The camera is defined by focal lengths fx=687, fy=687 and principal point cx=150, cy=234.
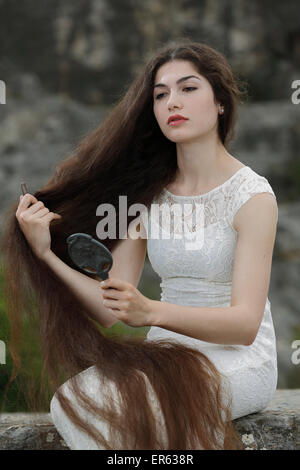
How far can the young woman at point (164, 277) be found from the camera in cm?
183

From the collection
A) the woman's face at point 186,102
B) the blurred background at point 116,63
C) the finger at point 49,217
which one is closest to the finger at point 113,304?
the finger at point 49,217

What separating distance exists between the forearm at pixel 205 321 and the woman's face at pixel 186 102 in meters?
0.60

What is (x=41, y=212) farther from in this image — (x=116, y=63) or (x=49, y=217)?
(x=116, y=63)

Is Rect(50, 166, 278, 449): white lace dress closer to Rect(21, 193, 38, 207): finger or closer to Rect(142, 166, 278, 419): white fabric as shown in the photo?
Rect(142, 166, 278, 419): white fabric

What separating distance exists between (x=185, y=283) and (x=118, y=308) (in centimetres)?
49

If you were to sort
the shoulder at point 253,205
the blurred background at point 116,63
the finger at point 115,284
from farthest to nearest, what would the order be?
the blurred background at point 116,63
the shoulder at point 253,205
the finger at point 115,284

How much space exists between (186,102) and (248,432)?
1030mm

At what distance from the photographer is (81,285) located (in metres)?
2.18

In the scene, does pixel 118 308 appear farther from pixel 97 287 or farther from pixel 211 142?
pixel 211 142

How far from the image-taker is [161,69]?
2229mm

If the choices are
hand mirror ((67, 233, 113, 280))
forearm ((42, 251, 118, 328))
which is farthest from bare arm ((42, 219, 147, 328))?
hand mirror ((67, 233, 113, 280))

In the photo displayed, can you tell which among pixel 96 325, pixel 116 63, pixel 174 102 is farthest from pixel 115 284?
pixel 116 63

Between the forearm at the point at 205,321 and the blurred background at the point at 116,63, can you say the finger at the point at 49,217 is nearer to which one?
the forearm at the point at 205,321
